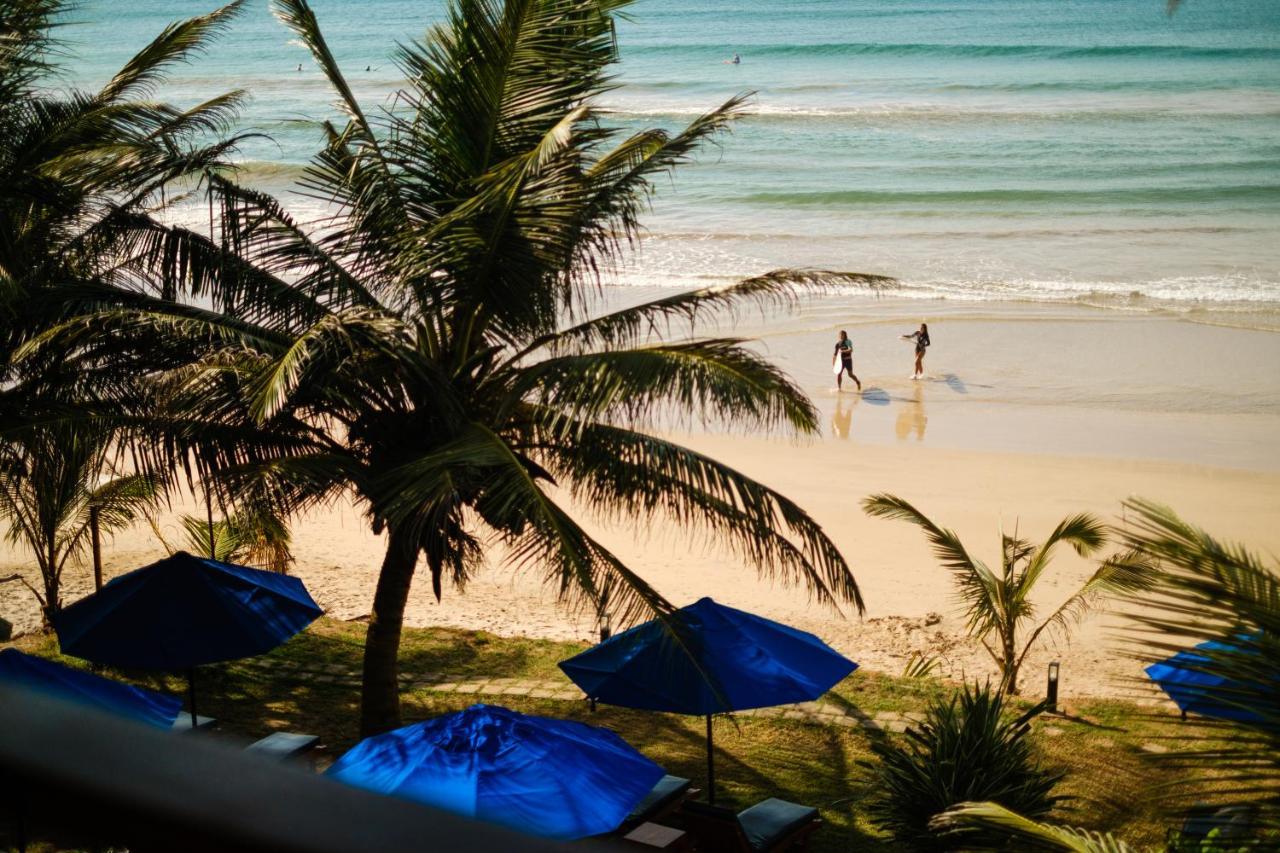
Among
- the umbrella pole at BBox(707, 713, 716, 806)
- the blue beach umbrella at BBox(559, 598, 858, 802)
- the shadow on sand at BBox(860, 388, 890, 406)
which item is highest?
the blue beach umbrella at BBox(559, 598, 858, 802)

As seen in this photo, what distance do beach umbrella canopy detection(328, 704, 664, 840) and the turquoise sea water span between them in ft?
19.3

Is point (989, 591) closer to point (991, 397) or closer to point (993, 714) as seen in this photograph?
point (993, 714)

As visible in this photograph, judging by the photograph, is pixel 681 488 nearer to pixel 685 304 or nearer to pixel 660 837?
pixel 685 304

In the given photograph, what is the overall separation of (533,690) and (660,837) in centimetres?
386

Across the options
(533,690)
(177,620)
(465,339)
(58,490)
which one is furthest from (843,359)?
(177,620)

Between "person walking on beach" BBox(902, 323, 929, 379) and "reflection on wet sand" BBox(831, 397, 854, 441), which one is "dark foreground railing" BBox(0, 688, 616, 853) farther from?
"person walking on beach" BBox(902, 323, 929, 379)

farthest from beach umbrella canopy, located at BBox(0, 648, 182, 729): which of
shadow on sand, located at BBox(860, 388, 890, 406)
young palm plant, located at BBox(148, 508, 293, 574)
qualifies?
shadow on sand, located at BBox(860, 388, 890, 406)

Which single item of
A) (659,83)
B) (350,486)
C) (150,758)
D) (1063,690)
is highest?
(659,83)

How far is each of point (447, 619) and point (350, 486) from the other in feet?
17.4

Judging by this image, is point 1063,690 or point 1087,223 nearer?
point 1063,690

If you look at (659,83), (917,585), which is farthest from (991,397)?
(659,83)

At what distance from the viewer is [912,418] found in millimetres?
20578

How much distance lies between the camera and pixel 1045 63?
5731 cm

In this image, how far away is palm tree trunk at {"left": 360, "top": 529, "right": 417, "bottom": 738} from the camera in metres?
9.47
